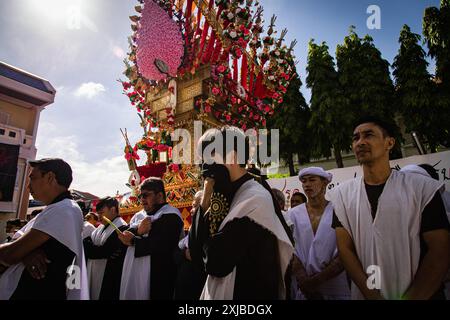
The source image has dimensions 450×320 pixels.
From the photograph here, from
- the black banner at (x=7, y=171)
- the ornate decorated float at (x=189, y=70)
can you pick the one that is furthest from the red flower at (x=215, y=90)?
the black banner at (x=7, y=171)

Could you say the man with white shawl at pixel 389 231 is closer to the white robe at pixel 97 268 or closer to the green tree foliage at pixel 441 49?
the white robe at pixel 97 268

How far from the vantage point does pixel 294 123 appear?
2083 cm

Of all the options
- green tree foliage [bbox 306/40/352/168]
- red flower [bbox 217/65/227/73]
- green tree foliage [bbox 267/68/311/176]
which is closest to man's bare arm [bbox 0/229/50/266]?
red flower [bbox 217/65/227/73]

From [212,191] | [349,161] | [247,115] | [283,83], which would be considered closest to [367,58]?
[349,161]

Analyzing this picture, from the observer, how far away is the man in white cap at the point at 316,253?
2.65 meters

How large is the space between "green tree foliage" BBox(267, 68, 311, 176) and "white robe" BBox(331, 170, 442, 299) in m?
19.1

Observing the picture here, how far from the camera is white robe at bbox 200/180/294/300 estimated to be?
5.64 feet

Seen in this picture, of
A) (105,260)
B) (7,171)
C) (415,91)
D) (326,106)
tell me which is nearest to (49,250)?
(105,260)

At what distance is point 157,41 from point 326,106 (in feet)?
46.2

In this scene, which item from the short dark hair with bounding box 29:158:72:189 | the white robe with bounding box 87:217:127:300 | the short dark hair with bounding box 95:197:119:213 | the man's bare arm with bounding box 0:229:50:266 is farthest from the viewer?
the short dark hair with bounding box 95:197:119:213

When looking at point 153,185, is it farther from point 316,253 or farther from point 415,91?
point 415,91

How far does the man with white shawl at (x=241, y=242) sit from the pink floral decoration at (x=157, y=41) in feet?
19.6

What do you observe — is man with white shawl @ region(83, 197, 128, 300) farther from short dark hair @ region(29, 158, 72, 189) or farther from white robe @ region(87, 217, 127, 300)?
short dark hair @ region(29, 158, 72, 189)
